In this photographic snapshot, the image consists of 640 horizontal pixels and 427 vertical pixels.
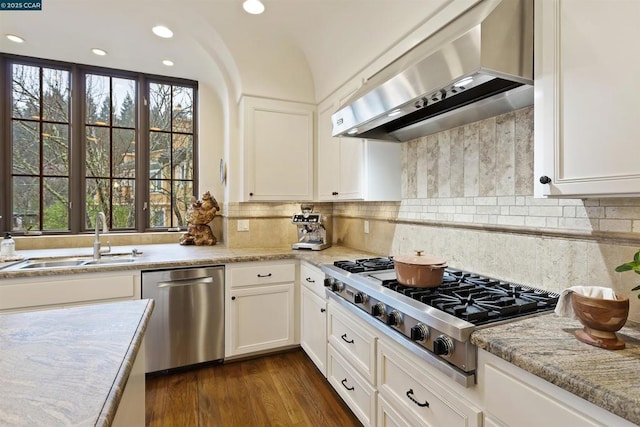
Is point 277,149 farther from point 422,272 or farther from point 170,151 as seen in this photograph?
point 422,272

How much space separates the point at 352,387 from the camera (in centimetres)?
182

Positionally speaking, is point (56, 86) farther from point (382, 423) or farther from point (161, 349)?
point (382, 423)

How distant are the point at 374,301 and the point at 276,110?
211 cm

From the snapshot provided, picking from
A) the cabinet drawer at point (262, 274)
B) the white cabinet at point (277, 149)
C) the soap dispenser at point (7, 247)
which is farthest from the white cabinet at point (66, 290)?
the white cabinet at point (277, 149)

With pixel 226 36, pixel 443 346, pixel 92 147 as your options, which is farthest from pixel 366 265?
pixel 92 147

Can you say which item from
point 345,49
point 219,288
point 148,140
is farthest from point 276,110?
point 219,288

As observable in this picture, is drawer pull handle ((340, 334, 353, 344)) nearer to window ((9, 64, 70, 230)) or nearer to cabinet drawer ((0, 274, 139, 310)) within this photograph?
cabinet drawer ((0, 274, 139, 310))

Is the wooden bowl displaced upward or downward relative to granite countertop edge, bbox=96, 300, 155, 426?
upward

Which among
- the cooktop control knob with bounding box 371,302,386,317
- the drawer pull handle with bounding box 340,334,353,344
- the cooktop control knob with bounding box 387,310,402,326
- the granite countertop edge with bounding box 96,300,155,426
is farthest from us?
the drawer pull handle with bounding box 340,334,353,344

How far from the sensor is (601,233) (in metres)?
1.24

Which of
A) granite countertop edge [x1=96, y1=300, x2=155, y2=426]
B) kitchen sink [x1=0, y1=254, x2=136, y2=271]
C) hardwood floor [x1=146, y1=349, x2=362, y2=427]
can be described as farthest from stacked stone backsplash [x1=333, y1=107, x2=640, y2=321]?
kitchen sink [x1=0, y1=254, x2=136, y2=271]

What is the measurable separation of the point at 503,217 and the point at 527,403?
99 centimetres

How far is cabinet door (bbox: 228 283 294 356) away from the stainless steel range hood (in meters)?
1.51

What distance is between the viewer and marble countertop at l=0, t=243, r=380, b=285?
2113 mm
